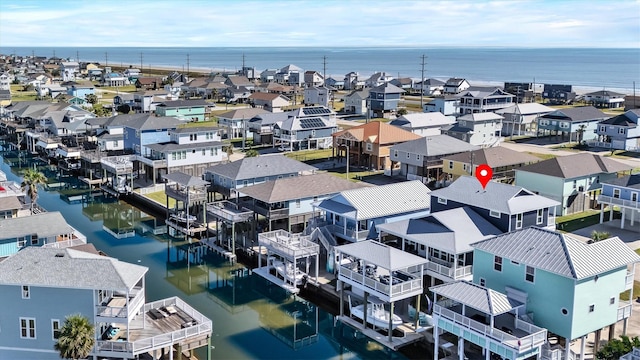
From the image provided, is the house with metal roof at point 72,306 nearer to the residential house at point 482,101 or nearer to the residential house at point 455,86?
the residential house at point 482,101

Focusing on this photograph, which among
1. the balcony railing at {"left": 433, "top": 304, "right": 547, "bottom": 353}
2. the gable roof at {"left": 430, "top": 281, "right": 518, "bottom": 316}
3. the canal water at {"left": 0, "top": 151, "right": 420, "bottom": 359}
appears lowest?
the canal water at {"left": 0, "top": 151, "right": 420, "bottom": 359}

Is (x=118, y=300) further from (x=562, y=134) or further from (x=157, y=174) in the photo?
(x=562, y=134)

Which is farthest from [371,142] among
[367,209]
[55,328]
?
[55,328]

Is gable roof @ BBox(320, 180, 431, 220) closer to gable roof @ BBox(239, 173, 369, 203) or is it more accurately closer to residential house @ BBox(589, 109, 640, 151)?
gable roof @ BBox(239, 173, 369, 203)

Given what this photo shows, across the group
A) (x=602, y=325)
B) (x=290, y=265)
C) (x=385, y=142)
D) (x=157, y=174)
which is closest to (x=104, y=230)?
(x=157, y=174)

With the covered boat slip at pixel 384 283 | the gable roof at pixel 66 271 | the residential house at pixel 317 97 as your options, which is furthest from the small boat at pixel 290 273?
the residential house at pixel 317 97

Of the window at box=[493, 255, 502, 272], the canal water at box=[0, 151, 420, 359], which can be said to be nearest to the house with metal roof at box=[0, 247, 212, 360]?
the canal water at box=[0, 151, 420, 359]
